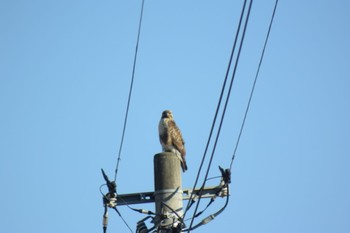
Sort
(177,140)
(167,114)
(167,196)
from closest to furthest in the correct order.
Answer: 1. (167,196)
2. (177,140)
3. (167,114)

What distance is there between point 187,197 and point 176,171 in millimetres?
420

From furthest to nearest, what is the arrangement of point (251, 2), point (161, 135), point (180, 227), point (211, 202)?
point (161, 135) < point (211, 202) < point (180, 227) < point (251, 2)

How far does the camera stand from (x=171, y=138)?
1395 centimetres

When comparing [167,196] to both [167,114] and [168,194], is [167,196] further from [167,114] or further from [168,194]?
[167,114]

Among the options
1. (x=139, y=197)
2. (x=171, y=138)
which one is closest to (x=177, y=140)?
(x=171, y=138)

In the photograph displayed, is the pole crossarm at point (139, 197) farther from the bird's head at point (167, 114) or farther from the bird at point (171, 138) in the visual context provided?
the bird's head at point (167, 114)

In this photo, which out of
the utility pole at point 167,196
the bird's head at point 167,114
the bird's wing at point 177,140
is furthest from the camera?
the bird's head at point 167,114

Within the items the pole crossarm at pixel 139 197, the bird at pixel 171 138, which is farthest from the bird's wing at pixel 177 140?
the pole crossarm at pixel 139 197

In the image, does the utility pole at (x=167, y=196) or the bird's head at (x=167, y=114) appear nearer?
the utility pole at (x=167, y=196)

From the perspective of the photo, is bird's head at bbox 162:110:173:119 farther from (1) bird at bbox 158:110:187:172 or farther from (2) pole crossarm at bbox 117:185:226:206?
(2) pole crossarm at bbox 117:185:226:206

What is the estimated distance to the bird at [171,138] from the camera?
1376cm

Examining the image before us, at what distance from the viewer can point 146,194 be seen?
31.4ft

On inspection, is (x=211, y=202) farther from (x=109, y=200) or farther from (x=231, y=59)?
(x=231, y=59)

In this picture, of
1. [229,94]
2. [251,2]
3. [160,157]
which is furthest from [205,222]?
[251,2]
